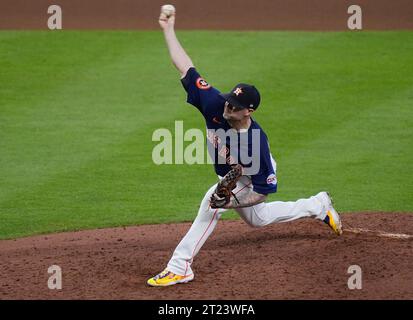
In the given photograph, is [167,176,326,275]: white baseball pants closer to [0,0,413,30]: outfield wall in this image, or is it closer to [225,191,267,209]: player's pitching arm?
[225,191,267,209]: player's pitching arm

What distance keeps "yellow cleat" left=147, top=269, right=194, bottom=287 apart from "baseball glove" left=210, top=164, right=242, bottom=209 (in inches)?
23.7

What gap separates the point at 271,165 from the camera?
266 inches

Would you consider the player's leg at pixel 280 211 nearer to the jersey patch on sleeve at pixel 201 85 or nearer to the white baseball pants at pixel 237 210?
the white baseball pants at pixel 237 210

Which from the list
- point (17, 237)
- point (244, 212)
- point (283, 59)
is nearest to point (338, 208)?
point (244, 212)

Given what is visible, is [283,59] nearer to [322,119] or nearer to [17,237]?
[322,119]

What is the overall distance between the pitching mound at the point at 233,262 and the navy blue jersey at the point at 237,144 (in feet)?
2.33

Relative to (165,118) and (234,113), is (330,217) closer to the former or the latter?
(234,113)

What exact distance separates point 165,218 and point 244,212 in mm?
1837

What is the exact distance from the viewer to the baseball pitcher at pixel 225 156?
21.7ft

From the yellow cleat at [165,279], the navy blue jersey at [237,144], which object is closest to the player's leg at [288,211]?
the navy blue jersey at [237,144]

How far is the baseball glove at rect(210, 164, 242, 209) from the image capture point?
6.52 metres

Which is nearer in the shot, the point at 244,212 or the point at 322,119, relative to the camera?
the point at 244,212

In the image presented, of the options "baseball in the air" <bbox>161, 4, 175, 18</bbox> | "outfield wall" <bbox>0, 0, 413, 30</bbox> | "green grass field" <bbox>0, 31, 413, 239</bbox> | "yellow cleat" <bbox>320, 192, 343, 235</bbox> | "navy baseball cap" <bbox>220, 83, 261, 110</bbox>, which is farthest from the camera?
"outfield wall" <bbox>0, 0, 413, 30</bbox>

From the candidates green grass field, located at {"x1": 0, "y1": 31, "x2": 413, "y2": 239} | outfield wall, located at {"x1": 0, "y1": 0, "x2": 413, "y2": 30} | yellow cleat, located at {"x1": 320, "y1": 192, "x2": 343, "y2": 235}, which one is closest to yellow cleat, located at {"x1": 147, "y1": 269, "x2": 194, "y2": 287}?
yellow cleat, located at {"x1": 320, "y1": 192, "x2": 343, "y2": 235}
